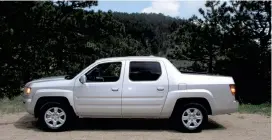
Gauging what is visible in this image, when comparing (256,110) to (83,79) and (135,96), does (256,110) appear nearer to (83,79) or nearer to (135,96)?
(135,96)

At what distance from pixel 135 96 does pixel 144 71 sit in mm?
572

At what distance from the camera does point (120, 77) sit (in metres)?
8.02

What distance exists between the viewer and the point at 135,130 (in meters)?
8.20

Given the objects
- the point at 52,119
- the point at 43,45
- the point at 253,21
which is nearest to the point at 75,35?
the point at 43,45

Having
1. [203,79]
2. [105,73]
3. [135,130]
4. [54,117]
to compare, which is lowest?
[135,130]

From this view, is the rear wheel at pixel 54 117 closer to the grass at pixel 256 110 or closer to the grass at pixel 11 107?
the grass at pixel 11 107

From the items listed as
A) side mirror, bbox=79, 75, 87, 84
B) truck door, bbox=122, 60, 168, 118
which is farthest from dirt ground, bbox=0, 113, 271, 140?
side mirror, bbox=79, 75, 87, 84

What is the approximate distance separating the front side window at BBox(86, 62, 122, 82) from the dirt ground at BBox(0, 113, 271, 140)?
1091mm

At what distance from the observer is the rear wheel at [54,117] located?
314 inches

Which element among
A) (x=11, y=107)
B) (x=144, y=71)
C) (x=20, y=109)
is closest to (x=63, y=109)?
(x=144, y=71)

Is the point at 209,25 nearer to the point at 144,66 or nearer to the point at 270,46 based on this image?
the point at 270,46

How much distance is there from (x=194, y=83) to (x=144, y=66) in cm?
110

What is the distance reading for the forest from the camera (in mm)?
16953

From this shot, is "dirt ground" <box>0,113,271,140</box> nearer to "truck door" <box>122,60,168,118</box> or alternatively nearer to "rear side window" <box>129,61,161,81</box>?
"truck door" <box>122,60,168,118</box>
